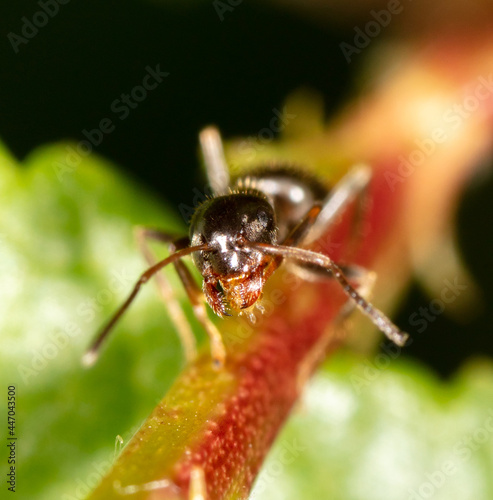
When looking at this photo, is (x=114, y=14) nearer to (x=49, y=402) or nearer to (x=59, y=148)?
(x=59, y=148)

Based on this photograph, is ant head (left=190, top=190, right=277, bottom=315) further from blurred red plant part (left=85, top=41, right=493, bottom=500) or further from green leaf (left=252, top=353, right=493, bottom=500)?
green leaf (left=252, top=353, right=493, bottom=500)

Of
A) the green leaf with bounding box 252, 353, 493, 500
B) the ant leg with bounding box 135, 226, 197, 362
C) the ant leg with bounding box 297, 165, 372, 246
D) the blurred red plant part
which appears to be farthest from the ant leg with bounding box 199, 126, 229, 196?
the green leaf with bounding box 252, 353, 493, 500

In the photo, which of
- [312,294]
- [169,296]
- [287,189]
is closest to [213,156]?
[287,189]

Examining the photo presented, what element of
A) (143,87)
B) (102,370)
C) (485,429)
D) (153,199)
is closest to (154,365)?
(102,370)

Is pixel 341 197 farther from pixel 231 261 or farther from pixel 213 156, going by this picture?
pixel 231 261

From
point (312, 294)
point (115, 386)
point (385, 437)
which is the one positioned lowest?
point (115, 386)

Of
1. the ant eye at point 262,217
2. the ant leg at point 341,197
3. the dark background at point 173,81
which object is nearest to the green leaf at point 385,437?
the ant eye at point 262,217

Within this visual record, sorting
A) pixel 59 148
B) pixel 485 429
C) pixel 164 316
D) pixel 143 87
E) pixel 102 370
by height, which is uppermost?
pixel 143 87
